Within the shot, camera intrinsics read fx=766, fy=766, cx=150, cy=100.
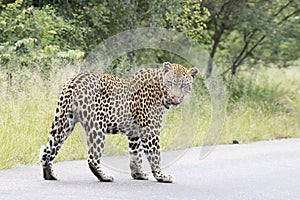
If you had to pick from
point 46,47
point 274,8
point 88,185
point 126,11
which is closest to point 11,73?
point 46,47

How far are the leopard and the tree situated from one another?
9.95 m

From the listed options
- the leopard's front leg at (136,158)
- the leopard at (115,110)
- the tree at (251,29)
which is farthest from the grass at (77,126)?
the tree at (251,29)

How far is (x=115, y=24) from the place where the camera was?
16.4 metres

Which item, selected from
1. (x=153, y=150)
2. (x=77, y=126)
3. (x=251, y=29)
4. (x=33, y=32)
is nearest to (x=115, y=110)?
(x=153, y=150)

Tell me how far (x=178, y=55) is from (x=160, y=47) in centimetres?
107

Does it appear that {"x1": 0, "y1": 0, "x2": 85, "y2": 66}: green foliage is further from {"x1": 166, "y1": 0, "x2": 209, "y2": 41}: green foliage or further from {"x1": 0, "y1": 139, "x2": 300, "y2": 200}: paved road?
{"x1": 0, "y1": 139, "x2": 300, "y2": 200}: paved road

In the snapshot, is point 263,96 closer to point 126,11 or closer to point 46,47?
point 126,11

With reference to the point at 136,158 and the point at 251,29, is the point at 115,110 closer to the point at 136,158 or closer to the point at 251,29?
the point at 136,158

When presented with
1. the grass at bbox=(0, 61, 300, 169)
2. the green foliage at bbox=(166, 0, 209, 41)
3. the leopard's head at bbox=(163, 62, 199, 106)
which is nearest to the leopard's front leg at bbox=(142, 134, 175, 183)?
the leopard's head at bbox=(163, 62, 199, 106)

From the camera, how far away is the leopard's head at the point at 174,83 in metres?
7.82

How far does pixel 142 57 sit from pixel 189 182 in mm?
8126

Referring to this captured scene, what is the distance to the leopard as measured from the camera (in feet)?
25.3

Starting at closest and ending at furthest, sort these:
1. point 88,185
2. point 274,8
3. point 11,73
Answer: point 88,185 < point 11,73 < point 274,8

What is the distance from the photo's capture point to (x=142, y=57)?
53.0 feet
